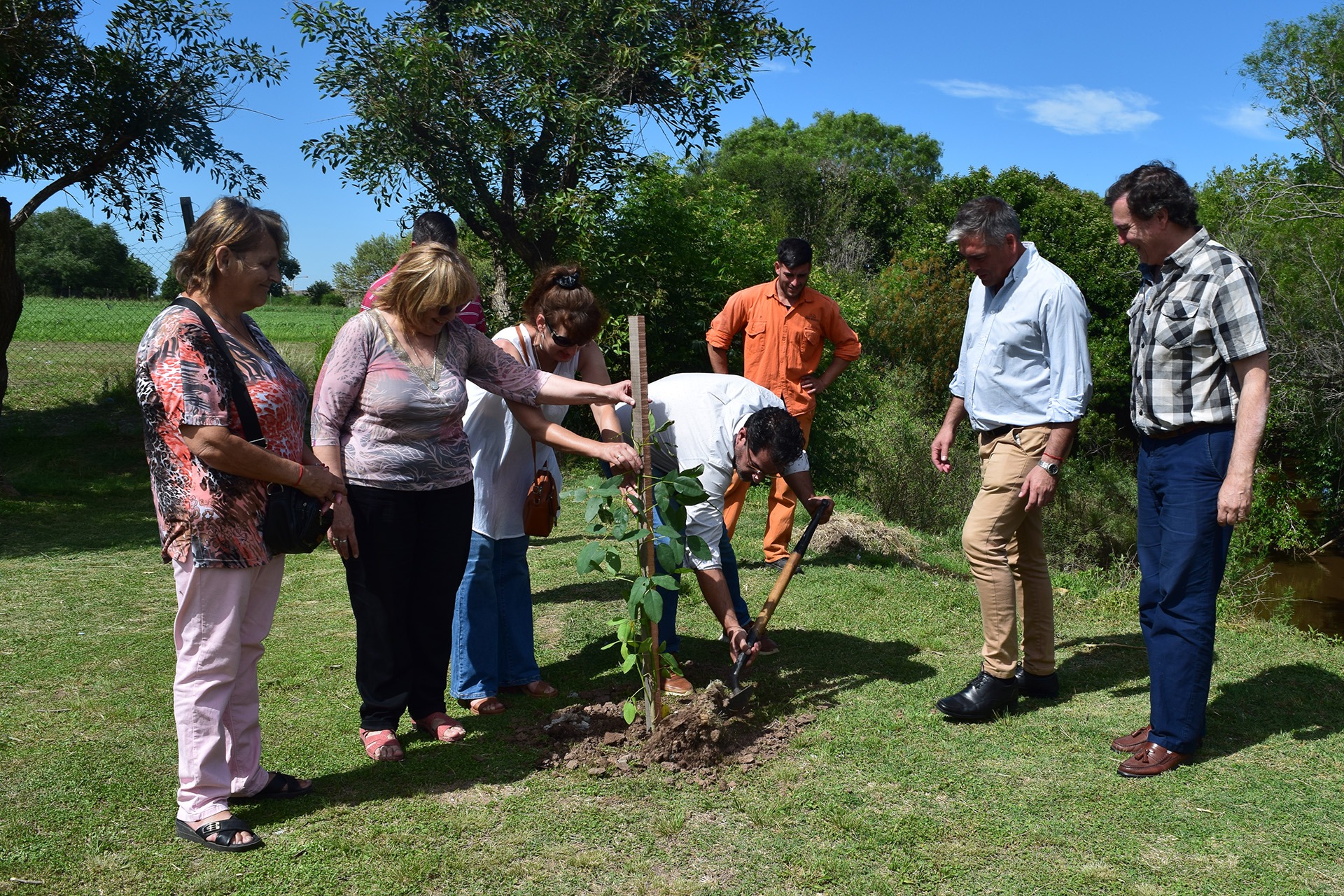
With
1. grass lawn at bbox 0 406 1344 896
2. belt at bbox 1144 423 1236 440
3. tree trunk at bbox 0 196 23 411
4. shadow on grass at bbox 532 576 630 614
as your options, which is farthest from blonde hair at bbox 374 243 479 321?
tree trunk at bbox 0 196 23 411

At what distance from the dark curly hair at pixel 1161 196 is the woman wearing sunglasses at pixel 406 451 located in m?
1.92

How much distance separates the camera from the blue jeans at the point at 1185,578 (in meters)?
3.29

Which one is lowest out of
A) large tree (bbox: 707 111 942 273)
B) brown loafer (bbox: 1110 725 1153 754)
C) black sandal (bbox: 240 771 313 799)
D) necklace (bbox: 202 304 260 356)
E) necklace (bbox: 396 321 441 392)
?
brown loafer (bbox: 1110 725 1153 754)

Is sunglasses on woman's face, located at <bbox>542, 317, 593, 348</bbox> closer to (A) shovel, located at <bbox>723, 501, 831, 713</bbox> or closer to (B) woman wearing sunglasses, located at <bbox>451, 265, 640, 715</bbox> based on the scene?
(B) woman wearing sunglasses, located at <bbox>451, 265, 640, 715</bbox>

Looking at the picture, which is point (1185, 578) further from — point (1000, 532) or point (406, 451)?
point (406, 451)

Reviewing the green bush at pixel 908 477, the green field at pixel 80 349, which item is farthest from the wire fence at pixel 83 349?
the green bush at pixel 908 477

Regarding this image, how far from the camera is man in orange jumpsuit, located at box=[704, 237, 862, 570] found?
20.6 ft

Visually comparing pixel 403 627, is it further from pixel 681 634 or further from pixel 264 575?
pixel 681 634

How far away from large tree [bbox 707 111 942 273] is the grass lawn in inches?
387

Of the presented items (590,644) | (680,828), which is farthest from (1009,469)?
(590,644)

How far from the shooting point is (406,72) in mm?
9617

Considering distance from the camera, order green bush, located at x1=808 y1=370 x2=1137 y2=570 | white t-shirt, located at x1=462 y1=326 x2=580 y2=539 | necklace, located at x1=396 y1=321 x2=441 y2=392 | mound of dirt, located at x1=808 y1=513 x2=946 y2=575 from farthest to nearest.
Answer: green bush, located at x1=808 y1=370 x2=1137 y2=570, mound of dirt, located at x1=808 y1=513 x2=946 y2=575, white t-shirt, located at x1=462 y1=326 x2=580 y2=539, necklace, located at x1=396 y1=321 x2=441 y2=392

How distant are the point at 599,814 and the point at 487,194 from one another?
28.5 feet

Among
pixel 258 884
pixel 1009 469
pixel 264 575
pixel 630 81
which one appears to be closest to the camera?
pixel 258 884
